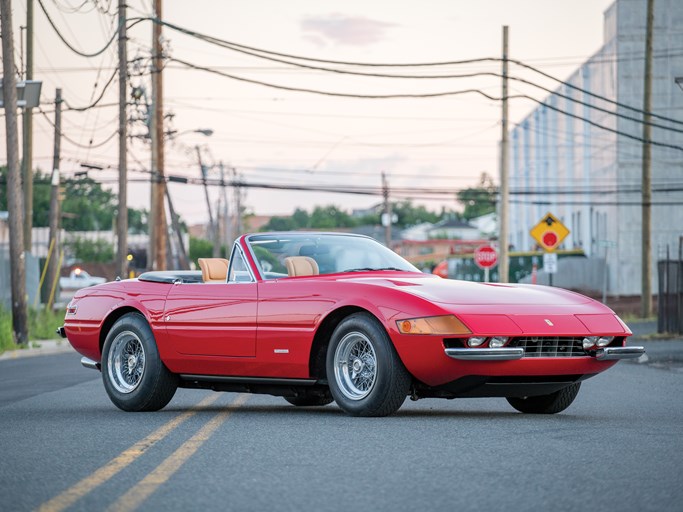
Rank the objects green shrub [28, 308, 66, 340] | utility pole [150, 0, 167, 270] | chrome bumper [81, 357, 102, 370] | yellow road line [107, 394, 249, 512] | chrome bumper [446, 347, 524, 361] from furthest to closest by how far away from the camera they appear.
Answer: utility pole [150, 0, 167, 270], green shrub [28, 308, 66, 340], chrome bumper [81, 357, 102, 370], chrome bumper [446, 347, 524, 361], yellow road line [107, 394, 249, 512]

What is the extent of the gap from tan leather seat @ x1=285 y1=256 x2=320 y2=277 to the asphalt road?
1134mm

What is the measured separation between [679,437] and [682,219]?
1910 inches

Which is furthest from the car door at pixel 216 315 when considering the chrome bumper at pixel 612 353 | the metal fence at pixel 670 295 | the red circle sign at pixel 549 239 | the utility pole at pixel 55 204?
the utility pole at pixel 55 204

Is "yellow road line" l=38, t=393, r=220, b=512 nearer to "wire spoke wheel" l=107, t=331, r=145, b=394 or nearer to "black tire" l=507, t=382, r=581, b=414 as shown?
"wire spoke wheel" l=107, t=331, r=145, b=394

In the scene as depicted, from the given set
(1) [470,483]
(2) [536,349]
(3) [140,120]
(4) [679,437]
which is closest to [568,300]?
(2) [536,349]

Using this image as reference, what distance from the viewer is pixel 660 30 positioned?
54.5 metres

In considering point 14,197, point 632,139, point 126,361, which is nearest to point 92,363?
point 126,361

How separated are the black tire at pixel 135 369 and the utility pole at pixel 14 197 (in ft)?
49.9

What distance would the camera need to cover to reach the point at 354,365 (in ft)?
30.9

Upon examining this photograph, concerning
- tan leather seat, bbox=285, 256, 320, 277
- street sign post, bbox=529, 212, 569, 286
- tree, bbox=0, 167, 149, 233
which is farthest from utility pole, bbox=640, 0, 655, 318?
tree, bbox=0, 167, 149, 233

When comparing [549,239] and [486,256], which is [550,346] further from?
[486,256]

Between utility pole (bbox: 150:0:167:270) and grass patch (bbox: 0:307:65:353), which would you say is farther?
utility pole (bbox: 150:0:167:270)

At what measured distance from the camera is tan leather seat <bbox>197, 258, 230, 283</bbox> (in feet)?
35.4

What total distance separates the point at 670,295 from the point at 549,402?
19883 mm
